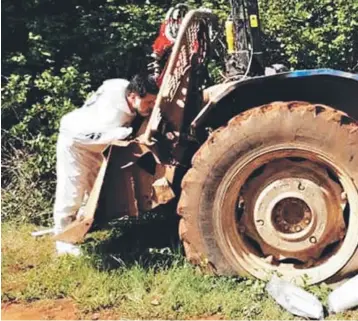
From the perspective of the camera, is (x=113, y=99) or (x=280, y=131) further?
(x=113, y=99)

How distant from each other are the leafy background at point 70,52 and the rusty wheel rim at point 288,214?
235 cm

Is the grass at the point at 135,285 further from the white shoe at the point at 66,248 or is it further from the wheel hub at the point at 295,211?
the wheel hub at the point at 295,211

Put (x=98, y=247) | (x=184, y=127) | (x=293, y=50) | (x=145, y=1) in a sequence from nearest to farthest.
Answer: (x=184, y=127)
(x=98, y=247)
(x=293, y=50)
(x=145, y=1)

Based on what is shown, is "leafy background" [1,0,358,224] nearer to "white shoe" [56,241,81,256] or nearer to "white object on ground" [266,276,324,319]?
"white shoe" [56,241,81,256]

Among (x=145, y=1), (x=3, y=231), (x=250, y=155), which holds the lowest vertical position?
(x=3, y=231)

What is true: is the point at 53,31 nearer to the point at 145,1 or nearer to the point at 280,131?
the point at 145,1

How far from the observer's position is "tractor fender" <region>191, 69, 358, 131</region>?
534 cm

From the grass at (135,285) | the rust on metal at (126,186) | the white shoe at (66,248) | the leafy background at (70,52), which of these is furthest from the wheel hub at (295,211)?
the leafy background at (70,52)

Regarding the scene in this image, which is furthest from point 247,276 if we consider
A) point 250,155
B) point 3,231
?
point 3,231

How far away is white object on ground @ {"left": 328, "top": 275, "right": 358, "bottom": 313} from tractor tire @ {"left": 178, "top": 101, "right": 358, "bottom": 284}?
0.69ft

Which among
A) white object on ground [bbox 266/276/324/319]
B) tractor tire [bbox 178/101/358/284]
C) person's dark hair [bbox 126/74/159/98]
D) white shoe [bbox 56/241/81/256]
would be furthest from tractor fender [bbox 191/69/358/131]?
white shoe [bbox 56/241/81/256]

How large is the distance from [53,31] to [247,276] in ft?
11.8

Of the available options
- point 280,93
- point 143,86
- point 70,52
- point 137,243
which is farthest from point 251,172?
point 70,52

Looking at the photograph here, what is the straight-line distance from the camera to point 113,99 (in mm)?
5789
